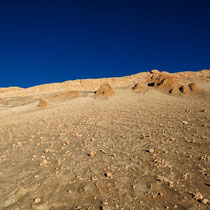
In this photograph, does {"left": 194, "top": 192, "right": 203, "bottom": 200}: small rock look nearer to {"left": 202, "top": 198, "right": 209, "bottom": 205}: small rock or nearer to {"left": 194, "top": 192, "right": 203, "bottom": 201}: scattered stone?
{"left": 194, "top": 192, "right": 203, "bottom": 201}: scattered stone

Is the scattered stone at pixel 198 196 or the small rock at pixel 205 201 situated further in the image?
the scattered stone at pixel 198 196

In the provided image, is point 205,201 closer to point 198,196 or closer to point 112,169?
point 198,196

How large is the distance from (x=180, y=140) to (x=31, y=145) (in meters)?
7.18

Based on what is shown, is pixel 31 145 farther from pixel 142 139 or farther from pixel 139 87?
pixel 139 87

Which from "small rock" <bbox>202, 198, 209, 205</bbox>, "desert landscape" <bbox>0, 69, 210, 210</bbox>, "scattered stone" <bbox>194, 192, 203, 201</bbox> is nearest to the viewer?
"small rock" <bbox>202, 198, 209, 205</bbox>

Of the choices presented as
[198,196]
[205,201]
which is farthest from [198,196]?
[205,201]

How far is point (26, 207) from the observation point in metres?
3.64

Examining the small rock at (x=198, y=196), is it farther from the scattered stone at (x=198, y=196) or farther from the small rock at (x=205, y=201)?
the small rock at (x=205, y=201)

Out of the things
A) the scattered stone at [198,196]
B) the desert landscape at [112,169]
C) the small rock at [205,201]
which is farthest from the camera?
the desert landscape at [112,169]

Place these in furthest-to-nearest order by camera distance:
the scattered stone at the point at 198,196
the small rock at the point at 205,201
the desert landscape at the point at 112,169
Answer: the desert landscape at the point at 112,169 → the scattered stone at the point at 198,196 → the small rock at the point at 205,201

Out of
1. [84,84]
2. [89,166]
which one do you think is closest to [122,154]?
[89,166]

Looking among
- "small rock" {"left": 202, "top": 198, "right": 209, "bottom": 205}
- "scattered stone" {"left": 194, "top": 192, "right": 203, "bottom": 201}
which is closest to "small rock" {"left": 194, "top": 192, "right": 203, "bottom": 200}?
"scattered stone" {"left": 194, "top": 192, "right": 203, "bottom": 201}

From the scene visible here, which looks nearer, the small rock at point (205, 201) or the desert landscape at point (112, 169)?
the small rock at point (205, 201)

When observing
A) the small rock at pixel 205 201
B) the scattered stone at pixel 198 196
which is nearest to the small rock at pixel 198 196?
the scattered stone at pixel 198 196
